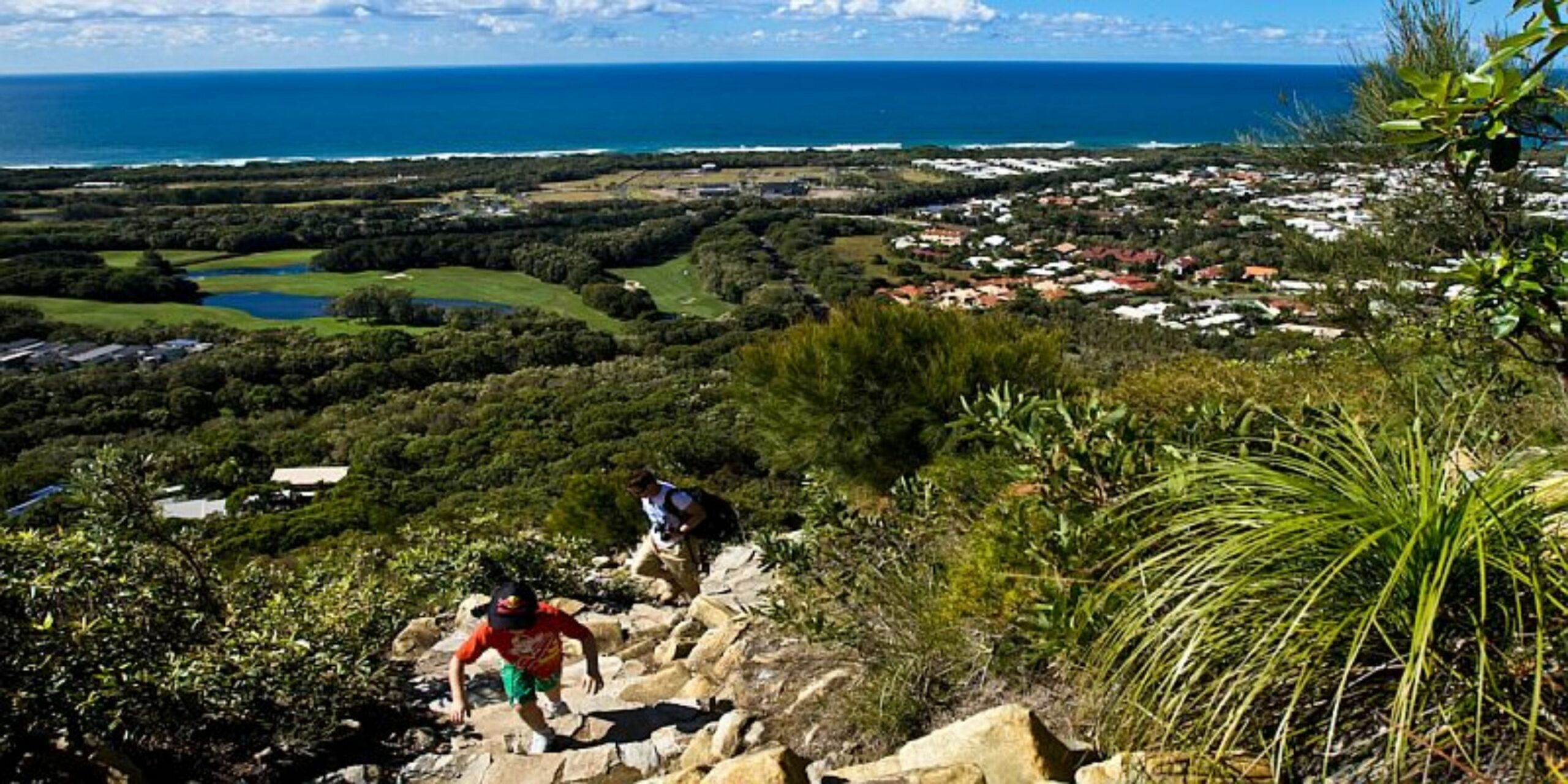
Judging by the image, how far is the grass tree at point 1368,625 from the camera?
5.64 ft

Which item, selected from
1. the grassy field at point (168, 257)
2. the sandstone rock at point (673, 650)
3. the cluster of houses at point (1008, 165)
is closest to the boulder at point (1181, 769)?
the sandstone rock at point (673, 650)

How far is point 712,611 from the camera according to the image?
5.51 metres

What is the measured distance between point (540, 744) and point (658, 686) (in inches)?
29.3

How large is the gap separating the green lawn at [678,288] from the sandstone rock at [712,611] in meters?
37.7

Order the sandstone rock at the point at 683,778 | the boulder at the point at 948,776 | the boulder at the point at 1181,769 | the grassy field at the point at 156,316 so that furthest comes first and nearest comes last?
the grassy field at the point at 156,316
the sandstone rock at the point at 683,778
the boulder at the point at 948,776
the boulder at the point at 1181,769

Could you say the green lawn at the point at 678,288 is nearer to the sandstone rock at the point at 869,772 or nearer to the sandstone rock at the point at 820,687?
the sandstone rock at the point at 820,687

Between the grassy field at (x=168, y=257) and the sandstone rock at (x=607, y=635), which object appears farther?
the grassy field at (x=168, y=257)

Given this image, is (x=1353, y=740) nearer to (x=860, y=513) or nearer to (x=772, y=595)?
(x=772, y=595)

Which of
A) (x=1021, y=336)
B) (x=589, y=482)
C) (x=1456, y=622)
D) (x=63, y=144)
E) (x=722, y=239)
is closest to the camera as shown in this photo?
(x=1456, y=622)

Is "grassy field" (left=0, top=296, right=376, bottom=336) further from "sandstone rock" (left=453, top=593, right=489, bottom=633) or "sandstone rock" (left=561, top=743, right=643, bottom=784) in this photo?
"sandstone rock" (left=561, top=743, right=643, bottom=784)

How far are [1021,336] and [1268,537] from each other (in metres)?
6.80

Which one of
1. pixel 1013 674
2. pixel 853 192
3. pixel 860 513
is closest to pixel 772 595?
pixel 860 513

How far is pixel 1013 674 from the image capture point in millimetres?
3037

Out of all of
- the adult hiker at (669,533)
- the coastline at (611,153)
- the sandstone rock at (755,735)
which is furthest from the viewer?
the coastline at (611,153)
